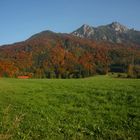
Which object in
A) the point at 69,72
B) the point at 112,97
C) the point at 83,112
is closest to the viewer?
the point at 83,112

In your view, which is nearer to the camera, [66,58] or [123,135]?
[123,135]

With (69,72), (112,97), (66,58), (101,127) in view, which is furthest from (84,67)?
(101,127)

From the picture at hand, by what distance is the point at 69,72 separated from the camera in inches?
5600

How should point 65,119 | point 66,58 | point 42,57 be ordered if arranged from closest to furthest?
point 65,119 → point 66,58 → point 42,57

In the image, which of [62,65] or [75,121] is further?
[62,65]

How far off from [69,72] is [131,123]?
420ft

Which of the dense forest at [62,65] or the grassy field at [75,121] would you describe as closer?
the grassy field at [75,121]

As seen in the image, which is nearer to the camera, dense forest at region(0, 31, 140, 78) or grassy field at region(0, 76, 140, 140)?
grassy field at region(0, 76, 140, 140)

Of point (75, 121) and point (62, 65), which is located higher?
point (62, 65)

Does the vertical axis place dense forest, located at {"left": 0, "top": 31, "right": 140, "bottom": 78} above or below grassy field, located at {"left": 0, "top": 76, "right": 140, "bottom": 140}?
above

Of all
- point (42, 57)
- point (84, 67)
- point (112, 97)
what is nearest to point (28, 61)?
point (42, 57)

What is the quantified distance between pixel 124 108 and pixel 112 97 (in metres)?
4.96

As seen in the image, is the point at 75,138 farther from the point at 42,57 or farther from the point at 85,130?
the point at 42,57

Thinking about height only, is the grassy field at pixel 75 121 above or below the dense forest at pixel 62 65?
below
